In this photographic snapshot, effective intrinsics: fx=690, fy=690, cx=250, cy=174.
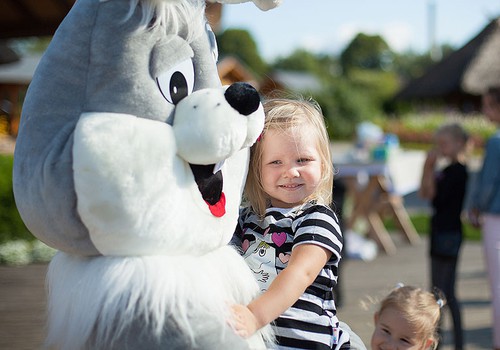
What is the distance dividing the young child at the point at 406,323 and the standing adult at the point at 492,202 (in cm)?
172

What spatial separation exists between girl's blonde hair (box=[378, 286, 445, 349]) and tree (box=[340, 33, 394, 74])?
260 ft

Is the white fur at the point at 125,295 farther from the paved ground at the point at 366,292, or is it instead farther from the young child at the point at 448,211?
the young child at the point at 448,211

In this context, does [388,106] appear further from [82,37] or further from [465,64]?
[82,37]

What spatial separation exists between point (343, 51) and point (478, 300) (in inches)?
3118

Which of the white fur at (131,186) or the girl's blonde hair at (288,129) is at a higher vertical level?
the girl's blonde hair at (288,129)

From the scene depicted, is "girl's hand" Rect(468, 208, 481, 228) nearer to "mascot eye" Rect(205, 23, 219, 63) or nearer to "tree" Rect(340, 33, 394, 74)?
"mascot eye" Rect(205, 23, 219, 63)

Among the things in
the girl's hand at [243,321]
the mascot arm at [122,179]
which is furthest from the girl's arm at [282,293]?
the mascot arm at [122,179]

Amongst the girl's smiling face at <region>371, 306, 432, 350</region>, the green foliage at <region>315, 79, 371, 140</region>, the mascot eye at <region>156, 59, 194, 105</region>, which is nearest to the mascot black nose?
the mascot eye at <region>156, 59, 194, 105</region>

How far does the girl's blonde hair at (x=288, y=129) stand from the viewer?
88.4 inches

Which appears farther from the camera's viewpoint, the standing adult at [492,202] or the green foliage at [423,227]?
the green foliage at [423,227]

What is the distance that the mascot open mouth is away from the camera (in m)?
1.88

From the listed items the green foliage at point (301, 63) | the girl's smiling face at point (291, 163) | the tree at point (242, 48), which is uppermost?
the green foliage at point (301, 63)

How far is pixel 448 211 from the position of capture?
504 cm

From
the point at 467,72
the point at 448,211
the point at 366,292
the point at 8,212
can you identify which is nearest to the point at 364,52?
the point at 467,72
